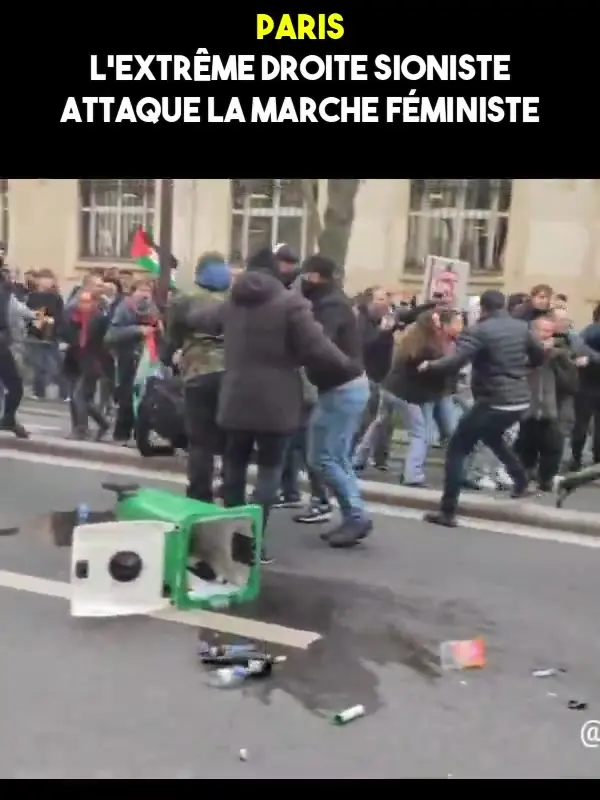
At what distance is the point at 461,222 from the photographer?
16031 millimetres

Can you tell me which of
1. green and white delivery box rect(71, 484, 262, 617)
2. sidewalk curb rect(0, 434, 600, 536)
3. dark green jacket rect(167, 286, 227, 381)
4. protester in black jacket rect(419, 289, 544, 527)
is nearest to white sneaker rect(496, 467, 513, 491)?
sidewalk curb rect(0, 434, 600, 536)

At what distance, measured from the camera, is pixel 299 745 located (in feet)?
11.2

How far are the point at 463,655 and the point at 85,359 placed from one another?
5791 millimetres

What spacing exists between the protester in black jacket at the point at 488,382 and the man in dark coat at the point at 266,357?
4.81ft

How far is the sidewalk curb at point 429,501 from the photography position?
655 centimetres

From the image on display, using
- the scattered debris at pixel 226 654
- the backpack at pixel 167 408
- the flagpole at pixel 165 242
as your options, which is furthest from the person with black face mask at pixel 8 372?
the scattered debris at pixel 226 654

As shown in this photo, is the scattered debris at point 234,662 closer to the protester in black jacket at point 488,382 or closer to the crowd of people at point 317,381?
the crowd of people at point 317,381

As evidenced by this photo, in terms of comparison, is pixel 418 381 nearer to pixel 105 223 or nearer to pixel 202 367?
pixel 202 367

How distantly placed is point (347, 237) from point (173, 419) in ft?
25.1

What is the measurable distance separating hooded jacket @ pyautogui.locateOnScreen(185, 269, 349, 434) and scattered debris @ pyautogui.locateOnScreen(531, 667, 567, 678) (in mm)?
1756

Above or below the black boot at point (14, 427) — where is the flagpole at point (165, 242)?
above

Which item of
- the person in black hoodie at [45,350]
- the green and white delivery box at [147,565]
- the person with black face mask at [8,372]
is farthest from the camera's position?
the person in black hoodie at [45,350]

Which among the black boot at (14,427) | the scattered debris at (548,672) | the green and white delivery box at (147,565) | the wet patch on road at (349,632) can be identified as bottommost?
the black boot at (14,427)
